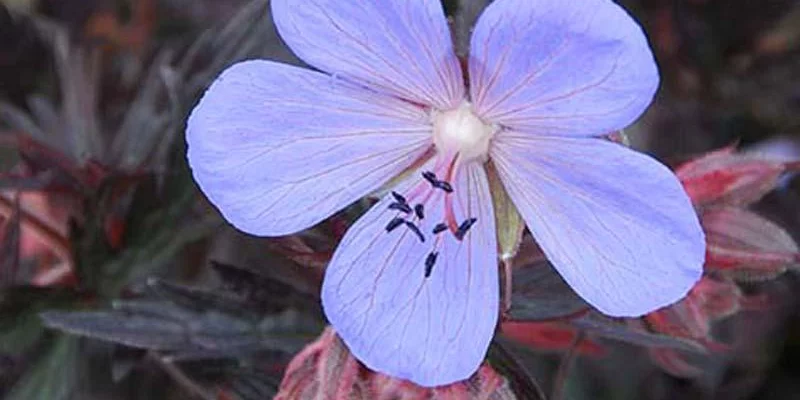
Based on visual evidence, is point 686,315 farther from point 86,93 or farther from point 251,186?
point 86,93

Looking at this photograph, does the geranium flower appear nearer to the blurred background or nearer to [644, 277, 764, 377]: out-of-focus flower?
the blurred background

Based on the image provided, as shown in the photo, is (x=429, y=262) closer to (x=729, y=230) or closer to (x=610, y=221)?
(x=610, y=221)

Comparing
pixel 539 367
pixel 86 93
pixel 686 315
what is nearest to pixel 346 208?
pixel 686 315

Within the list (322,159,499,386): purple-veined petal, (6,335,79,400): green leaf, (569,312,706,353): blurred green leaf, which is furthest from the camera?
(6,335,79,400): green leaf

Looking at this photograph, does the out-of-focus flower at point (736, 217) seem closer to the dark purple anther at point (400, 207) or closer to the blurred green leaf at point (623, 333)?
the blurred green leaf at point (623, 333)

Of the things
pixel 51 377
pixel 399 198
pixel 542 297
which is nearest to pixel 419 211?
pixel 399 198

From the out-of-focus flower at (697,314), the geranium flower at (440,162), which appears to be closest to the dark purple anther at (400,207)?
the geranium flower at (440,162)

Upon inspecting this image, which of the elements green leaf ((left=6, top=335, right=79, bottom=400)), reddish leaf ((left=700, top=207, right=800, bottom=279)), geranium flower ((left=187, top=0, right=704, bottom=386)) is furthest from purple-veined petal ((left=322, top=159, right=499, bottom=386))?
green leaf ((left=6, top=335, right=79, bottom=400))
